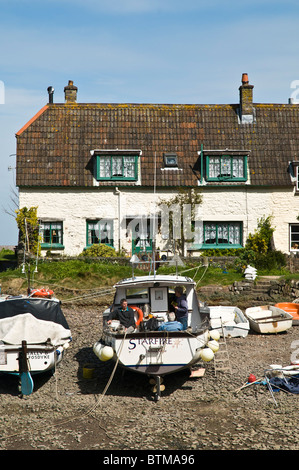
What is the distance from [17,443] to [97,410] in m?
2.24

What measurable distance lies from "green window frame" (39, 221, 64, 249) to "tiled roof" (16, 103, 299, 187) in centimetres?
204

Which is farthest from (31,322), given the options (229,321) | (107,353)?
(229,321)

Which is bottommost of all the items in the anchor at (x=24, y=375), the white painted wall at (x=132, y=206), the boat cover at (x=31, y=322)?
the anchor at (x=24, y=375)

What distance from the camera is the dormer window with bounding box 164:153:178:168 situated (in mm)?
30906

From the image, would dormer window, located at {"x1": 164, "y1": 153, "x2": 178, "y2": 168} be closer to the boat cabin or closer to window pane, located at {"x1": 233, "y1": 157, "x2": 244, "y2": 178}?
window pane, located at {"x1": 233, "y1": 157, "x2": 244, "y2": 178}

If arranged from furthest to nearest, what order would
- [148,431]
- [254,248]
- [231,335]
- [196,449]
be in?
1. [254,248]
2. [231,335]
3. [148,431]
4. [196,449]

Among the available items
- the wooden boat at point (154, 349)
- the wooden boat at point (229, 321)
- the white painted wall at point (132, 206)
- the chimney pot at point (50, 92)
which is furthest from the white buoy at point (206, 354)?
the chimney pot at point (50, 92)

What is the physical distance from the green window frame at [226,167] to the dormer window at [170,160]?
5.76 feet

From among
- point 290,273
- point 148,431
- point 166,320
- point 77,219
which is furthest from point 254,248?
point 148,431

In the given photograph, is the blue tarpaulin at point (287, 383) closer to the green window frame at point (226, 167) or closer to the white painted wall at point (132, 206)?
the white painted wall at point (132, 206)

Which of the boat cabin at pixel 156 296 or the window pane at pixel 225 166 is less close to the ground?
the window pane at pixel 225 166

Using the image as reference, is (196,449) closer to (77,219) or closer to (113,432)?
(113,432)

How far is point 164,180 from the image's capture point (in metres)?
30.4

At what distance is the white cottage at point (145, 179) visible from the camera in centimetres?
3009
